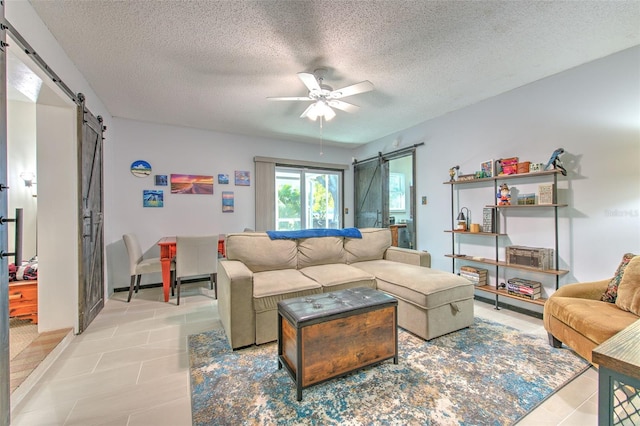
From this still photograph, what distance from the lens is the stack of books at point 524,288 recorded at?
2.85 meters

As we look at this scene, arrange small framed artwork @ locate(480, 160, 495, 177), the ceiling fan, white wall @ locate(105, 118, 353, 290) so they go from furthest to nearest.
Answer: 1. white wall @ locate(105, 118, 353, 290)
2. small framed artwork @ locate(480, 160, 495, 177)
3. the ceiling fan

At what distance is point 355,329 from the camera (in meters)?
1.78

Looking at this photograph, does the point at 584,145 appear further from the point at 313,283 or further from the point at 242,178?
the point at 242,178

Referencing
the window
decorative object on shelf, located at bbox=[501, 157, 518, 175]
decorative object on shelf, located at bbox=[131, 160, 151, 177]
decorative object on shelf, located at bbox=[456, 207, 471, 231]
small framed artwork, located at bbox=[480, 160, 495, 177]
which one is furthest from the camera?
the window

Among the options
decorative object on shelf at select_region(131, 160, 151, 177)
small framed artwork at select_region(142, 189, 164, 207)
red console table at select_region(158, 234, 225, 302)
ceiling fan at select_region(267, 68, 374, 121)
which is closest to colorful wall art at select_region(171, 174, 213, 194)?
small framed artwork at select_region(142, 189, 164, 207)

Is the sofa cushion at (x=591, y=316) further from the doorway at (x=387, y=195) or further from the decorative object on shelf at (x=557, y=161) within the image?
the doorway at (x=387, y=195)

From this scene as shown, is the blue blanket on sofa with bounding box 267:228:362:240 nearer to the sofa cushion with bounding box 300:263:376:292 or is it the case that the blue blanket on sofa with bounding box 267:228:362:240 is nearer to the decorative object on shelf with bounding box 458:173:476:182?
the sofa cushion with bounding box 300:263:376:292

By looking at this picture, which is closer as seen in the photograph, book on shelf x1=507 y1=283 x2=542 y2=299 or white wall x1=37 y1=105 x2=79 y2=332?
white wall x1=37 y1=105 x2=79 y2=332

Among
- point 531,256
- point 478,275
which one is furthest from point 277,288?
point 531,256

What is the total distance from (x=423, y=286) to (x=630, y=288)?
1.40m

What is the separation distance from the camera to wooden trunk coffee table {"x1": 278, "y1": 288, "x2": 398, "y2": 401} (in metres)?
1.62

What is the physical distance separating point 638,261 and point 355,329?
216 cm

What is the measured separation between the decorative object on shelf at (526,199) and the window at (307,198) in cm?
352

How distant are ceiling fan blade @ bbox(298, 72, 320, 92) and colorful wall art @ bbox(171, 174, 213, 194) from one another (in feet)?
9.25
